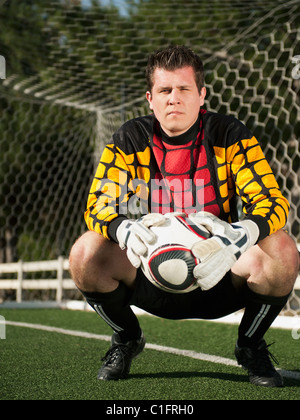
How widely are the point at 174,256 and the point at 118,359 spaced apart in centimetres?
67

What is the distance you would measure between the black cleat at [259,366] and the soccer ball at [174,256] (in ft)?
1.64

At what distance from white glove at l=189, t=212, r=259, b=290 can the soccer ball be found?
0.04 meters

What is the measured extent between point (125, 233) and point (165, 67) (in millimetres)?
769

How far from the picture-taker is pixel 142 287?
2.42 metres

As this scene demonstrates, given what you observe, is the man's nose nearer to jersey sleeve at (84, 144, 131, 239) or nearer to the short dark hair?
the short dark hair

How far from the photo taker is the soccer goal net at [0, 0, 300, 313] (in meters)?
6.15

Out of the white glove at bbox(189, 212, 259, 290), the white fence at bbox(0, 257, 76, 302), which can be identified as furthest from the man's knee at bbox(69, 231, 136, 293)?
the white fence at bbox(0, 257, 76, 302)

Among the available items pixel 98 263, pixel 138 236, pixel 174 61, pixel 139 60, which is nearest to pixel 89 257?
pixel 98 263

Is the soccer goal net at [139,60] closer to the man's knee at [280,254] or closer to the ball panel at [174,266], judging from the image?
the man's knee at [280,254]

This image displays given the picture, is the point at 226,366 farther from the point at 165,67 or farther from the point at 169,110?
the point at 165,67

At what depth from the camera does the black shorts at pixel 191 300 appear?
2344 mm

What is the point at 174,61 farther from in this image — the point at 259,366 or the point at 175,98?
the point at 259,366

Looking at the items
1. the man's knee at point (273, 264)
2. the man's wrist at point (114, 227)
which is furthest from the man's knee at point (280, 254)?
the man's wrist at point (114, 227)
